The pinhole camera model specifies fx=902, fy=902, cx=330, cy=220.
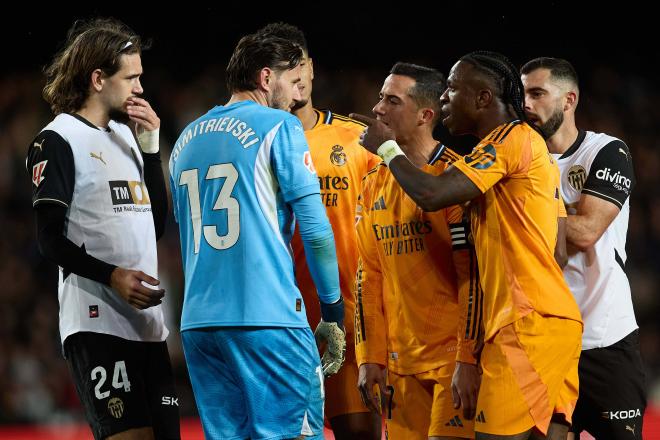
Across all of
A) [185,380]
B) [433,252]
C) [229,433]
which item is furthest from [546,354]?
[185,380]

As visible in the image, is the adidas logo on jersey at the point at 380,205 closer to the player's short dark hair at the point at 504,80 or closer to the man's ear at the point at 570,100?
the player's short dark hair at the point at 504,80

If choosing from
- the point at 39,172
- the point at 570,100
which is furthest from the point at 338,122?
the point at 39,172

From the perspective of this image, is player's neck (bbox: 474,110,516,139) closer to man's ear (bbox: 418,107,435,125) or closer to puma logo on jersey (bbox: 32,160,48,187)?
man's ear (bbox: 418,107,435,125)

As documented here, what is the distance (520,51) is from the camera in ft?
41.0

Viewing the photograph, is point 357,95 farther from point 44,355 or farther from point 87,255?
point 87,255

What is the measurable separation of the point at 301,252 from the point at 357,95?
754cm

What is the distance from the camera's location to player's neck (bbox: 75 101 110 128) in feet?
14.4

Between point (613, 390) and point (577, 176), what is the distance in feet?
3.92

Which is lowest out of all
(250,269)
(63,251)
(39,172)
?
(250,269)

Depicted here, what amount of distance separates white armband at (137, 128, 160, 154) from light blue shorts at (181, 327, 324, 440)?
1.10 meters

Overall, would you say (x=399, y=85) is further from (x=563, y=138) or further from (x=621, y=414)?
(x=621, y=414)

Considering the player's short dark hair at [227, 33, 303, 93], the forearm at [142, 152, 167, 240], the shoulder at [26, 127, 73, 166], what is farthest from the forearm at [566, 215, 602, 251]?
the shoulder at [26, 127, 73, 166]

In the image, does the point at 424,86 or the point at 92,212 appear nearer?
the point at 92,212

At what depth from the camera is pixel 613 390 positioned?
195 inches
